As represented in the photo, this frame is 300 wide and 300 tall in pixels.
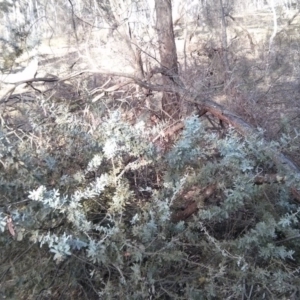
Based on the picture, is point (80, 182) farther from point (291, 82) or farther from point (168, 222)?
point (291, 82)

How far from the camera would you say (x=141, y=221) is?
2.26 metres

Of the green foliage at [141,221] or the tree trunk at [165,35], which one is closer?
the green foliage at [141,221]

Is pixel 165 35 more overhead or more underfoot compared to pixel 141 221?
more overhead

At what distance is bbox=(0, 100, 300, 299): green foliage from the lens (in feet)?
6.81

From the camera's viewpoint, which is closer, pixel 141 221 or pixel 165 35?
pixel 141 221

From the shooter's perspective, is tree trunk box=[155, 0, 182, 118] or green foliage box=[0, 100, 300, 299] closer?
green foliage box=[0, 100, 300, 299]

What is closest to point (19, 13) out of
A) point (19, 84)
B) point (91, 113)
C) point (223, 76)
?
point (223, 76)

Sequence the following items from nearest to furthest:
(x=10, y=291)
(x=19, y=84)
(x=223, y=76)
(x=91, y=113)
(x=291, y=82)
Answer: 1. (x=10, y=291)
2. (x=91, y=113)
3. (x=19, y=84)
4. (x=223, y=76)
5. (x=291, y=82)

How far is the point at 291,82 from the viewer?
33.8ft

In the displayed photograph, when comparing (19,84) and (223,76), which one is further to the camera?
(223,76)

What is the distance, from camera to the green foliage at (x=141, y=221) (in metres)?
2.07

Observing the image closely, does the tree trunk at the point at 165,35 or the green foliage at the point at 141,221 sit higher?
the tree trunk at the point at 165,35

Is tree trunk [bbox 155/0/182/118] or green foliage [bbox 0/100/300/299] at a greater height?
tree trunk [bbox 155/0/182/118]

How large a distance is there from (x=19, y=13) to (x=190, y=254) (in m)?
6.05
